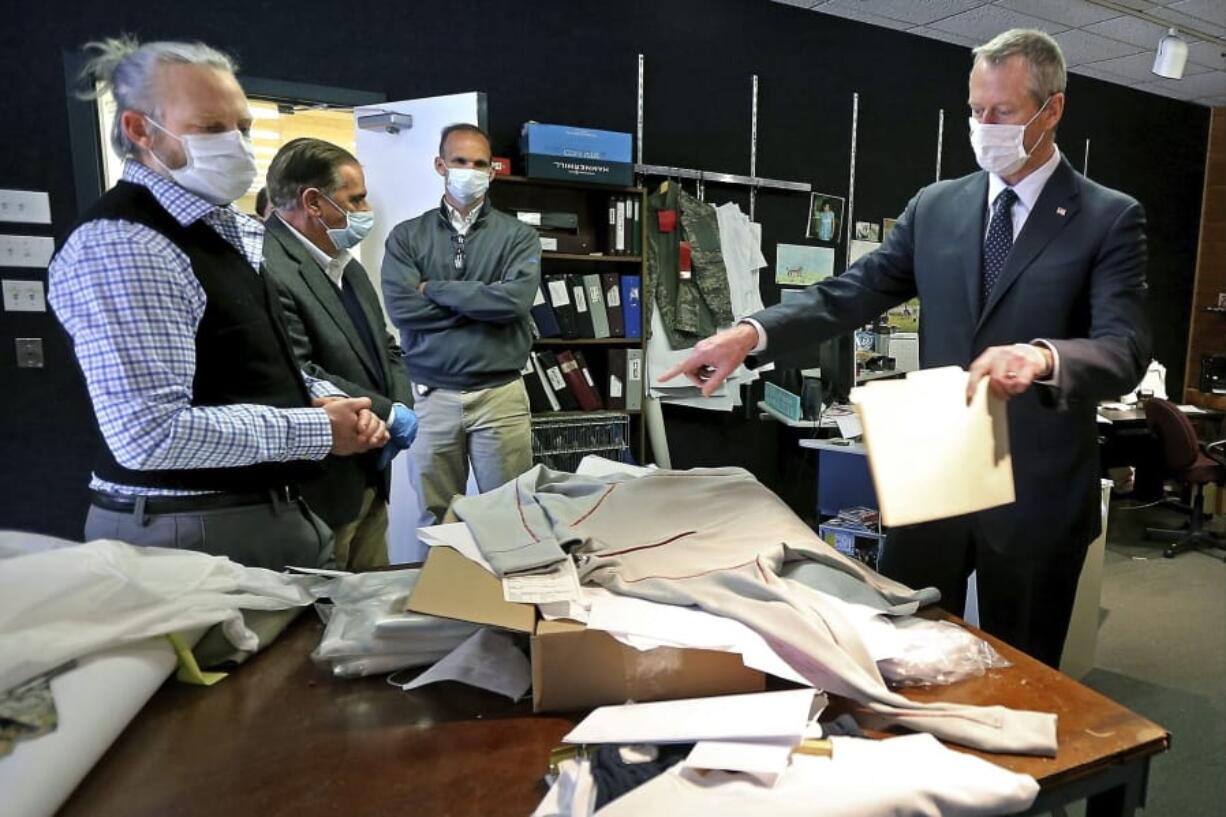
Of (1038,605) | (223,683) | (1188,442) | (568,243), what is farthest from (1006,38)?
(1188,442)

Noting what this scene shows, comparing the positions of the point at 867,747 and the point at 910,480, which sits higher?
the point at 910,480

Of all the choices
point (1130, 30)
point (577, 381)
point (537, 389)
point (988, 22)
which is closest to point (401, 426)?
point (537, 389)

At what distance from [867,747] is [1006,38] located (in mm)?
1406

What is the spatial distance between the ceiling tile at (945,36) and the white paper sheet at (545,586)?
5036 mm

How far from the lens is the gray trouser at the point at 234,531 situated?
125 cm

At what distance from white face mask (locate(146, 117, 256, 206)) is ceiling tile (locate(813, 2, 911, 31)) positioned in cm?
415

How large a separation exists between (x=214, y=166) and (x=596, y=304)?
8.65 feet

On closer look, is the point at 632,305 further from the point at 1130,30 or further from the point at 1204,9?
the point at 1204,9

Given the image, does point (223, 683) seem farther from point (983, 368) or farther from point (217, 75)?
point (983, 368)

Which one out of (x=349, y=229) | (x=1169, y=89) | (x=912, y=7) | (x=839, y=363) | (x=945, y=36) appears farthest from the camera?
(x=1169, y=89)

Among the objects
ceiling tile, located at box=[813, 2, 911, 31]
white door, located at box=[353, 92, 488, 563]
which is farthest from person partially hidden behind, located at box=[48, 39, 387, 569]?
ceiling tile, located at box=[813, 2, 911, 31]

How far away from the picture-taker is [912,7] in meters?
4.52

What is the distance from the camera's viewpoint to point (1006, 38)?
1.53 metres

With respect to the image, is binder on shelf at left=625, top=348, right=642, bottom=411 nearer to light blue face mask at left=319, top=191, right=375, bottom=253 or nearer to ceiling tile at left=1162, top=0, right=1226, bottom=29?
light blue face mask at left=319, top=191, right=375, bottom=253
